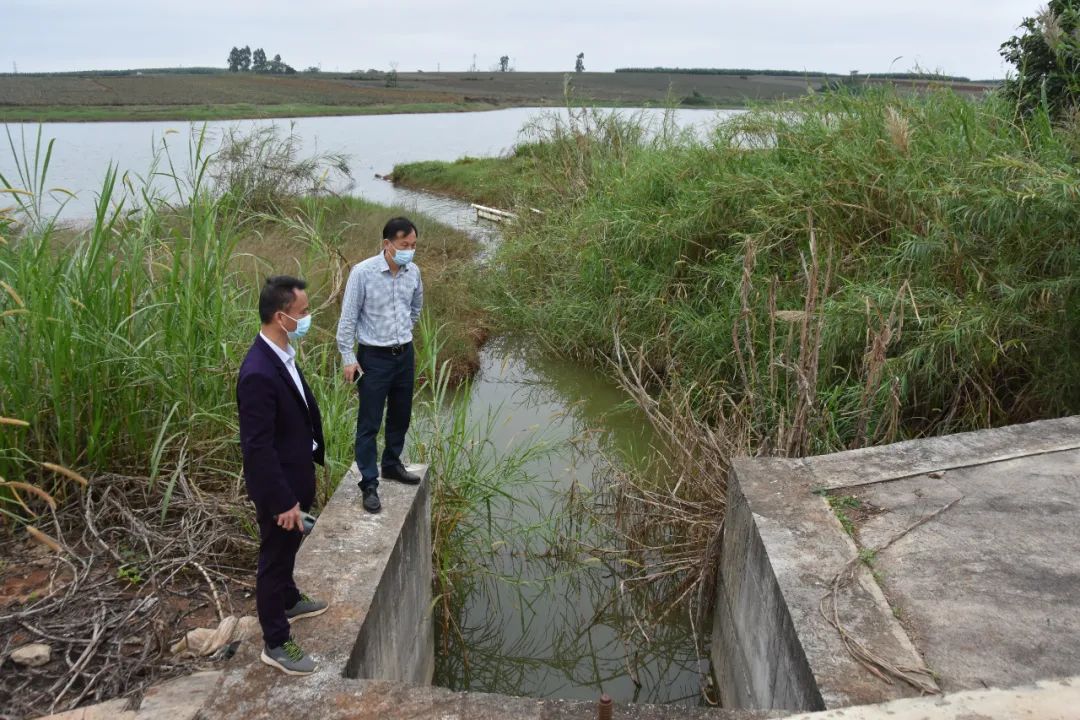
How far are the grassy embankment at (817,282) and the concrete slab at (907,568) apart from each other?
54 cm

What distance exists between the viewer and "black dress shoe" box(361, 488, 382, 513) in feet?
12.8

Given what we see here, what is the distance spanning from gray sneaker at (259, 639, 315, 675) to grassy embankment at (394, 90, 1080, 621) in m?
2.41

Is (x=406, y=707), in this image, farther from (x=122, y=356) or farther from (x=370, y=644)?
(x=122, y=356)

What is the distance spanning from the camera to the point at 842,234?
23.5 ft

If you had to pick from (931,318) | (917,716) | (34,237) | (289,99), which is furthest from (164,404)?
(289,99)

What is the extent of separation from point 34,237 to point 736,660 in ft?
13.5

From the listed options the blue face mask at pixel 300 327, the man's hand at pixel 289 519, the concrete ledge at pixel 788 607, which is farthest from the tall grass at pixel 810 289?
the blue face mask at pixel 300 327

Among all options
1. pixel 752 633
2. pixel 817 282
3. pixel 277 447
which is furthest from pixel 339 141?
pixel 277 447

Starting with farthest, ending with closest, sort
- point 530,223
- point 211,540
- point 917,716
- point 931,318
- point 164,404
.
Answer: point 530,223, point 931,318, point 164,404, point 211,540, point 917,716

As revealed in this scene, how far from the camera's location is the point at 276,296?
9.07ft

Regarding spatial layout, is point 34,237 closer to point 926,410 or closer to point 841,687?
point 841,687

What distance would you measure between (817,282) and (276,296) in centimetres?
330

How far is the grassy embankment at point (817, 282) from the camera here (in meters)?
5.09

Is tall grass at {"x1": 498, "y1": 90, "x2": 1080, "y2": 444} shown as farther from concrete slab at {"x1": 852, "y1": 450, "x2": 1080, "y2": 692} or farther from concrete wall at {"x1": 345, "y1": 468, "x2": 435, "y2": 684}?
concrete wall at {"x1": 345, "y1": 468, "x2": 435, "y2": 684}
